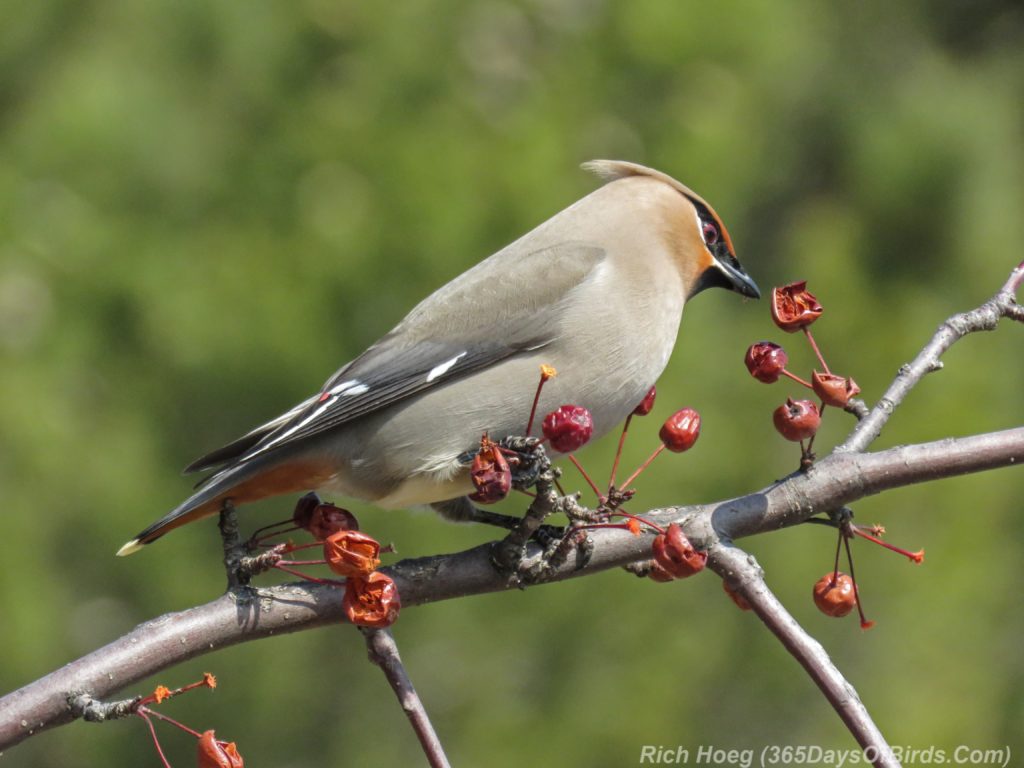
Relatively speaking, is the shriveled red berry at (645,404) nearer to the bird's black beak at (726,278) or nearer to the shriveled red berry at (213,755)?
the bird's black beak at (726,278)

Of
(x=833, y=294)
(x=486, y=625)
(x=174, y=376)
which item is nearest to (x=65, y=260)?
(x=174, y=376)

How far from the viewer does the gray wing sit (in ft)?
9.71

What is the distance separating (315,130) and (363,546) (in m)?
2.84

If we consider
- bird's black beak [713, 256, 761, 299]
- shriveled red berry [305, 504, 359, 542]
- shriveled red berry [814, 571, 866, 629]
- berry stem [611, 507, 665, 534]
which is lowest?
shriveled red berry [814, 571, 866, 629]

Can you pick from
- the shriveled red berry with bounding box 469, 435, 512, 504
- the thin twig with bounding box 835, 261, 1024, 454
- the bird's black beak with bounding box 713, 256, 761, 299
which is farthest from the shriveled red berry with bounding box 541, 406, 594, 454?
the bird's black beak with bounding box 713, 256, 761, 299

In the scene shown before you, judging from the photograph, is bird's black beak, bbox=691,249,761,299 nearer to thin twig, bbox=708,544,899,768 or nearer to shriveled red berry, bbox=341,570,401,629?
thin twig, bbox=708,544,899,768

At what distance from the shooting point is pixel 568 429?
2.21 metres

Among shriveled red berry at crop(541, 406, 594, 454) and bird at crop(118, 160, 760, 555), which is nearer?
shriveled red berry at crop(541, 406, 594, 454)

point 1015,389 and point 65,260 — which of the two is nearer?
point 65,260

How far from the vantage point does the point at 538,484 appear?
7.11ft

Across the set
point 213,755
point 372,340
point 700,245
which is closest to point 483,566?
point 213,755

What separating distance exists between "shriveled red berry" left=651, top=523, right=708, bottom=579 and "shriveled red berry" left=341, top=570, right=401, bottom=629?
407 millimetres

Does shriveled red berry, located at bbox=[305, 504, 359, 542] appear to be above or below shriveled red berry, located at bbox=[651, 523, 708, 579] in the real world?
above

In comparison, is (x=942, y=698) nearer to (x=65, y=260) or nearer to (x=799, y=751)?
(x=799, y=751)
